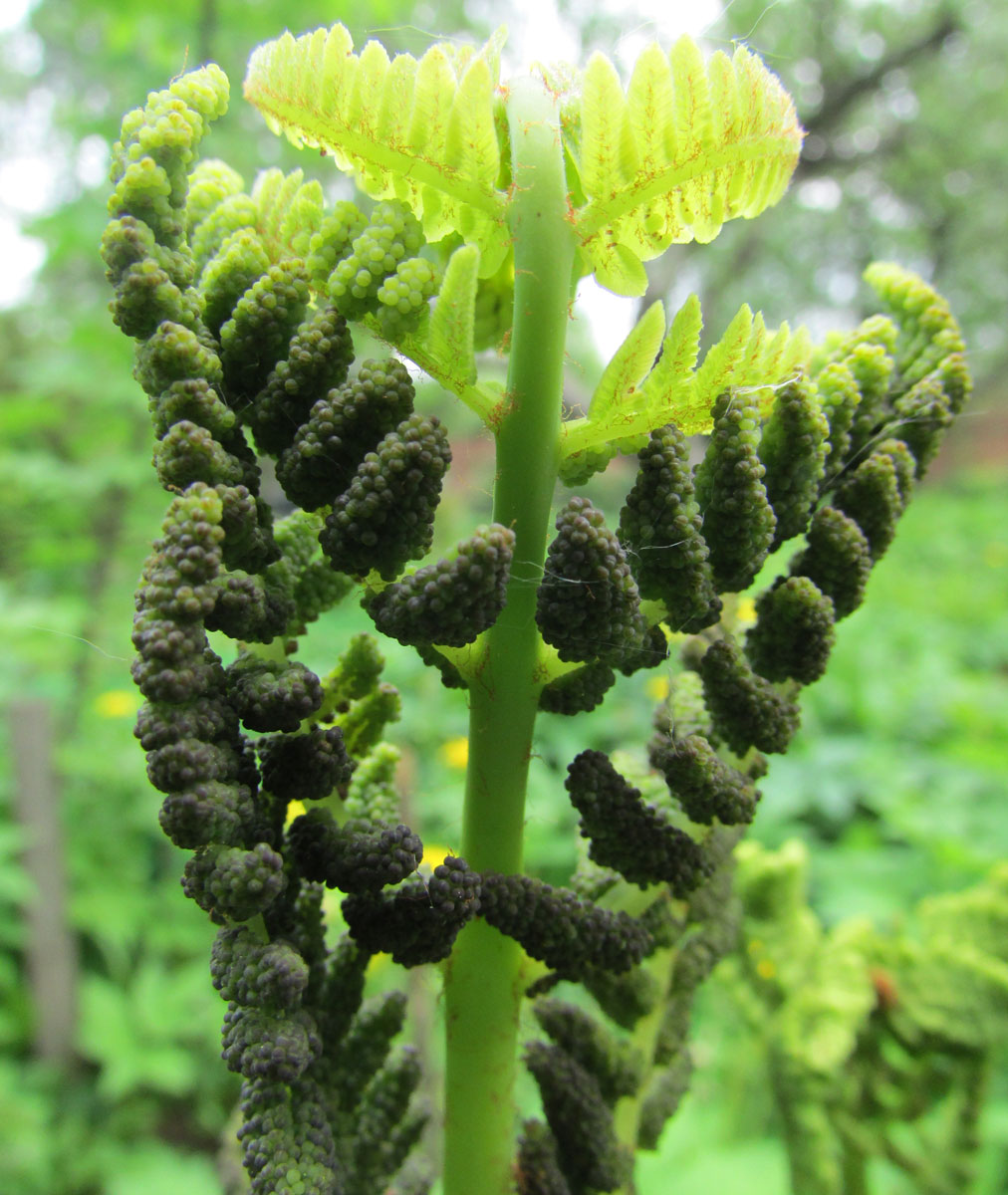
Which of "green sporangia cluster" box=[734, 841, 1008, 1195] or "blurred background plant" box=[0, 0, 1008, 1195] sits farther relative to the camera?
"blurred background plant" box=[0, 0, 1008, 1195]

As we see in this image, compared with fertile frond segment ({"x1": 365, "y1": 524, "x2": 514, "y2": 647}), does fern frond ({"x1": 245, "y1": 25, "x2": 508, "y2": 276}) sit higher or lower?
higher

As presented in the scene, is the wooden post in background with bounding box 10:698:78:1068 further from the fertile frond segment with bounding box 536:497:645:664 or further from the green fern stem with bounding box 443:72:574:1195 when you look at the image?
the fertile frond segment with bounding box 536:497:645:664

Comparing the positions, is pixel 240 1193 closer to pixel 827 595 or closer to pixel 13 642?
pixel 827 595

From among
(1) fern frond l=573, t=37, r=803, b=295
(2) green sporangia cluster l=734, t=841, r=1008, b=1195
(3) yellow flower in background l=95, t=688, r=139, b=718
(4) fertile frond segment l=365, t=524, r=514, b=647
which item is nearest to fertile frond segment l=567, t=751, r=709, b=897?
(4) fertile frond segment l=365, t=524, r=514, b=647

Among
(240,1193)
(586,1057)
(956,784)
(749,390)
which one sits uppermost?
(956,784)

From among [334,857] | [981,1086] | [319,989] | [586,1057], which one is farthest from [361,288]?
[981,1086]

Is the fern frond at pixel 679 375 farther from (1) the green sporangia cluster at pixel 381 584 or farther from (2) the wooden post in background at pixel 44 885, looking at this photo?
(2) the wooden post in background at pixel 44 885

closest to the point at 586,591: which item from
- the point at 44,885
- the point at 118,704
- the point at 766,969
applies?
the point at 766,969

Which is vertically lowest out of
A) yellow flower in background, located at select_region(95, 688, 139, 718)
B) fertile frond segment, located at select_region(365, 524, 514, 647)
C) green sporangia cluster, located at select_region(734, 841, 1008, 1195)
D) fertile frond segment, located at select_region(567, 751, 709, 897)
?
green sporangia cluster, located at select_region(734, 841, 1008, 1195)
